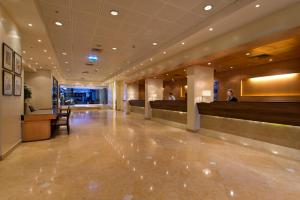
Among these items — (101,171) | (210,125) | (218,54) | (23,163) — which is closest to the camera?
(101,171)

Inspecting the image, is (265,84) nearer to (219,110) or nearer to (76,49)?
(219,110)

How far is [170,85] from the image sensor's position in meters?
16.1

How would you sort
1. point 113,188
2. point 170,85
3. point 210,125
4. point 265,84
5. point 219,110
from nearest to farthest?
point 113,188 → point 219,110 → point 210,125 → point 265,84 → point 170,85

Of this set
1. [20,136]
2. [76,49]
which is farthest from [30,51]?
[20,136]

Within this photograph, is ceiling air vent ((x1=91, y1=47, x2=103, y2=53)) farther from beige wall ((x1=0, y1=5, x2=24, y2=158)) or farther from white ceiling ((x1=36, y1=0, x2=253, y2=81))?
beige wall ((x1=0, y1=5, x2=24, y2=158))

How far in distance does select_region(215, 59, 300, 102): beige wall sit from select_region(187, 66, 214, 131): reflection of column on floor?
9.05 ft

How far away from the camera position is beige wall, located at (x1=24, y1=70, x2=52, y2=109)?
12.2m

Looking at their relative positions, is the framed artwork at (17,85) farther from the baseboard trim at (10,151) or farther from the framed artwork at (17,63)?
the baseboard trim at (10,151)

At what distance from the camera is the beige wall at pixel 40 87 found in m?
12.2

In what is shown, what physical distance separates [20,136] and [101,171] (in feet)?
13.1

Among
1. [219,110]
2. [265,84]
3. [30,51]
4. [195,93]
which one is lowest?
[219,110]

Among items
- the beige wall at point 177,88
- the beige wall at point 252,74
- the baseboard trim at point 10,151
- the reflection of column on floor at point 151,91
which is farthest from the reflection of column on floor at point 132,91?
the baseboard trim at point 10,151

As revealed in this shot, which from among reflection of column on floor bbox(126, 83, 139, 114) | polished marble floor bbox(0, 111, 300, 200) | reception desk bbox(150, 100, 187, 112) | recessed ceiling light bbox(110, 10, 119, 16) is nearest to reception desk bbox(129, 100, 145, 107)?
reflection of column on floor bbox(126, 83, 139, 114)

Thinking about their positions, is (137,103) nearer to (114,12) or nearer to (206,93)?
(206,93)
